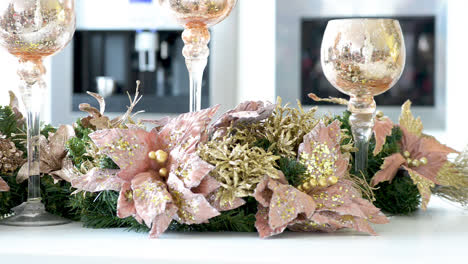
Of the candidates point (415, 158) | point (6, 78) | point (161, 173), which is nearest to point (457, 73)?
point (6, 78)

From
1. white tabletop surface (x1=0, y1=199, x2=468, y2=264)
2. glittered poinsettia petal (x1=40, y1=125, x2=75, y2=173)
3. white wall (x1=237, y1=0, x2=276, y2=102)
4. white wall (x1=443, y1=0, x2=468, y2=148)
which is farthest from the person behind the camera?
white wall (x1=237, y1=0, x2=276, y2=102)

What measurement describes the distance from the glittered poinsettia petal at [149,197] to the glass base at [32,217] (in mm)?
148

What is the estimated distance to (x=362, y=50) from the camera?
2.28 ft

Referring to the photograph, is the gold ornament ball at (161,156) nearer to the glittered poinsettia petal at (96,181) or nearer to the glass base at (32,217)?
the glittered poinsettia petal at (96,181)

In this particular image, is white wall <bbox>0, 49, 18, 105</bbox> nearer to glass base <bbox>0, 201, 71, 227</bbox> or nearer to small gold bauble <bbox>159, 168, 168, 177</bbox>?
glass base <bbox>0, 201, 71, 227</bbox>

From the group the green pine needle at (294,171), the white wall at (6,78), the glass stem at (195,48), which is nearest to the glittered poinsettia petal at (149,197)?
the green pine needle at (294,171)

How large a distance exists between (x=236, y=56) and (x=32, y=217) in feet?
8.20

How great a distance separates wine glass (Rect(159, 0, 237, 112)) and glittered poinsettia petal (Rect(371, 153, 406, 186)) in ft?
0.77

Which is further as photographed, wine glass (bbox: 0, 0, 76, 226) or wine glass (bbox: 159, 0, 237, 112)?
wine glass (bbox: 159, 0, 237, 112)

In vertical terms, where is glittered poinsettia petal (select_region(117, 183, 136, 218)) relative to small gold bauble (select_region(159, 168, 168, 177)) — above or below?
below

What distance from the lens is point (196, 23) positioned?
0.80m

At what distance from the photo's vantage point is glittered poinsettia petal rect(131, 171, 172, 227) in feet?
1.83

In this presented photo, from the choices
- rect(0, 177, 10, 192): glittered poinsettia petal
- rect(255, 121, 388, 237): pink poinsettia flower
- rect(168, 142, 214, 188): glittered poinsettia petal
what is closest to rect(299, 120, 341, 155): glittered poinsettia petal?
rect(255, 121, 388, 237): pink poinsettia flower

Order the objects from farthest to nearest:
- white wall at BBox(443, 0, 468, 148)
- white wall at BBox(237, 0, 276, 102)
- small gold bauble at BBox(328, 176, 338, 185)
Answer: white wall at BBox(237, 0, 276, 102)
white wall at BBox(443, 0, 468, 148)
small gold bauble at BBox(328, 176, 338, 185)
